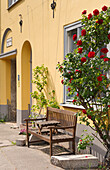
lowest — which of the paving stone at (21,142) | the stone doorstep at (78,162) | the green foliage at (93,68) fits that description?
the stone doorstep at (78,162)

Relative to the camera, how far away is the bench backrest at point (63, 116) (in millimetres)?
5753

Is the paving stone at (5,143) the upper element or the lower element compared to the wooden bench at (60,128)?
lower

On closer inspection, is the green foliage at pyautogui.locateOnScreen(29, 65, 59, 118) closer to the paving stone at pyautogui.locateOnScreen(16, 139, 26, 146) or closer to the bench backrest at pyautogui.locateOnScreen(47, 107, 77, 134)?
the bench backrest at pyautogui.locateOnScreen(47, 107, 77, 134)

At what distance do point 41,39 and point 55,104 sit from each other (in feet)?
7.25

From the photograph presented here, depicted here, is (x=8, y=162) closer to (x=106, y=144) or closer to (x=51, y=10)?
(x=106, y=144)

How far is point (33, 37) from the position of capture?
28.7 ft

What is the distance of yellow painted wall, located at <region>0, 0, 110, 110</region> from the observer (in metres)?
6.43

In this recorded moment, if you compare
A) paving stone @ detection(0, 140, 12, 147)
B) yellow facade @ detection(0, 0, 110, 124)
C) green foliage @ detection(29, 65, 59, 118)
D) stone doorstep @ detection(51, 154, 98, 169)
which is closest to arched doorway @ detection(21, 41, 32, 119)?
yellow facade @ detection(0, 0, 110, 124)

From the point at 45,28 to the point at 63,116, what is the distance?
294 cm

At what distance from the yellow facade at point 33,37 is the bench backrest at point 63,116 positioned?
33cm

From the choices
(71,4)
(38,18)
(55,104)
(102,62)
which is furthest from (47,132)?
(38,18)

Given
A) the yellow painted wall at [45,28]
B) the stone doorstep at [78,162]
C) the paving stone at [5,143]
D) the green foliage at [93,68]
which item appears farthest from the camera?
the paving stone at [5,143]

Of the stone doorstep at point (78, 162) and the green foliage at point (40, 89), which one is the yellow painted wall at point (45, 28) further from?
the stone doorstep at point (78, 162)

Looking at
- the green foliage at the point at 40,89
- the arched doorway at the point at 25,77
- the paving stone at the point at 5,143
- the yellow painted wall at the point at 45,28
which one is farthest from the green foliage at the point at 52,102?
the arched doorway at the point at 25,77
